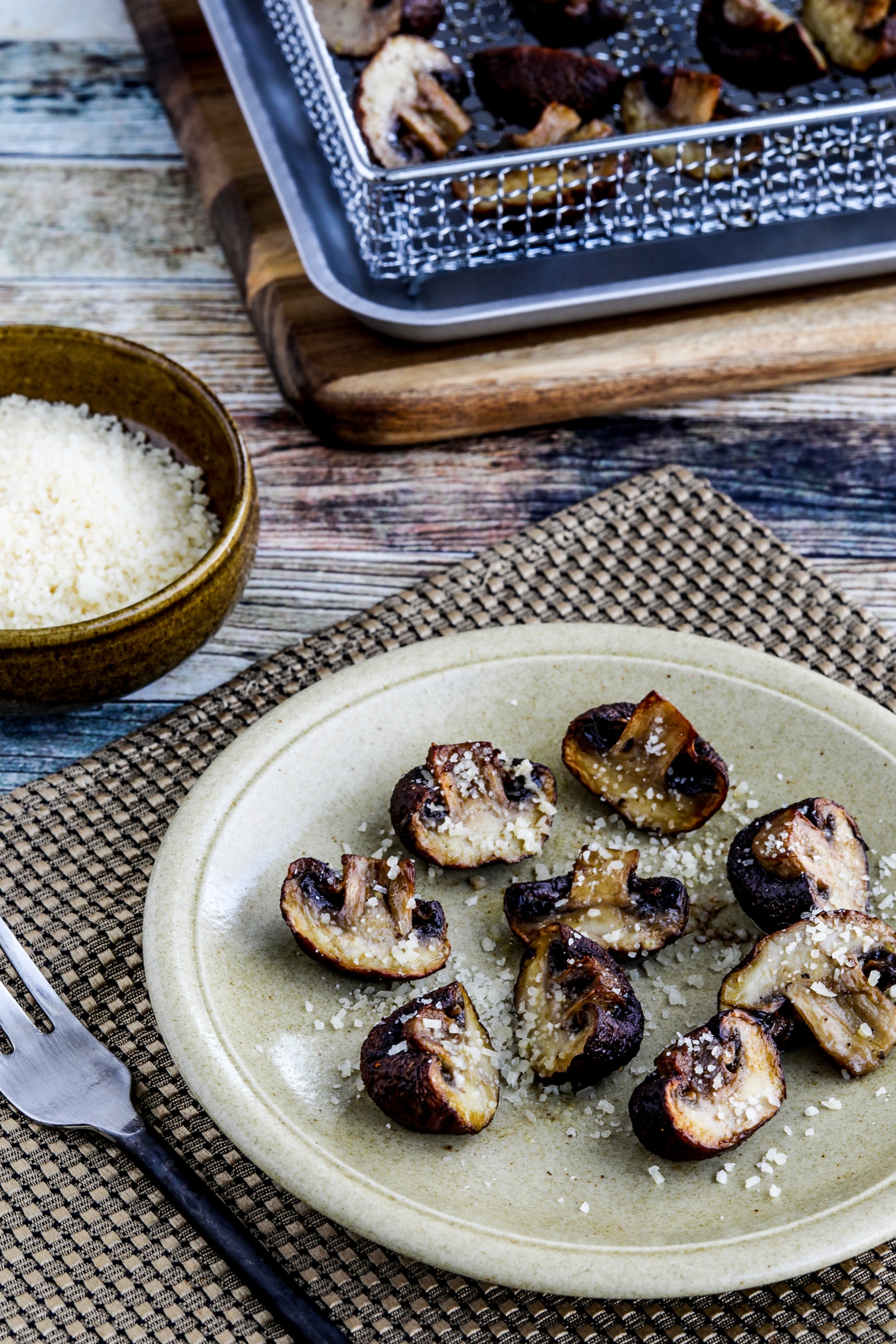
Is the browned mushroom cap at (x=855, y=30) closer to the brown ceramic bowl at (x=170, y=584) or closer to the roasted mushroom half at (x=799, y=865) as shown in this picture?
the brown ceramic bowl at (x=170, y=584)

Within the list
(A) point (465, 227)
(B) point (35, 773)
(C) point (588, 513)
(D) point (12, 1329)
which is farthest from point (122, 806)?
(A) point (465, 227)

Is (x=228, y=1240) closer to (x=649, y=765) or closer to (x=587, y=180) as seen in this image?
(x=649, y=765)

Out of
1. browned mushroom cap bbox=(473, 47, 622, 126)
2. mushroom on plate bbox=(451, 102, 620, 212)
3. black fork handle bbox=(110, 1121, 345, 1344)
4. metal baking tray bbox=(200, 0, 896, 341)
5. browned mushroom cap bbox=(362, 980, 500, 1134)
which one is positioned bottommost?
black fork handle bbox=(110, 1121, 345, 1344)

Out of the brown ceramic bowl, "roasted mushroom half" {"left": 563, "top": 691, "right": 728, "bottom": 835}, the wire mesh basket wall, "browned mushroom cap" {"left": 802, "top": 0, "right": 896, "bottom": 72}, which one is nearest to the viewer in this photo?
"roasted mushroom half" {"left": 563, "top": 691, "right": 728, "bottom": 835}

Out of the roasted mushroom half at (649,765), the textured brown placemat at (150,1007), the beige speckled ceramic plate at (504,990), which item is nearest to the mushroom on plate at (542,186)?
the textured brown placemat at (150,1007)

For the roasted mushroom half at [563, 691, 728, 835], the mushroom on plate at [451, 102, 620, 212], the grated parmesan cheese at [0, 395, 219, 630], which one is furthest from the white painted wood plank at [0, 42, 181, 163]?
the roasted mushroom half at [563, 691, 728, 835]

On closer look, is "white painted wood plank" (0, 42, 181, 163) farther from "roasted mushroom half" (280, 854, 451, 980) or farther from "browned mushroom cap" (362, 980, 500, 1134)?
"browned mushroom cap" (362, 980, 500, 1134)

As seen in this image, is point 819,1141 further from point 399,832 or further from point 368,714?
point 368,714

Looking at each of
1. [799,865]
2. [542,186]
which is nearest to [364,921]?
[799,865]
